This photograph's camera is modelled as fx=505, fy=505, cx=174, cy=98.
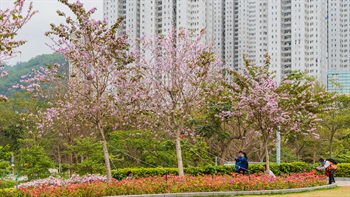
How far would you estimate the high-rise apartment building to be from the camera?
267ft

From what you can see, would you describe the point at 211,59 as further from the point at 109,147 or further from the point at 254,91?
the point at 109,147

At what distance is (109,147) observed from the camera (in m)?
24.4

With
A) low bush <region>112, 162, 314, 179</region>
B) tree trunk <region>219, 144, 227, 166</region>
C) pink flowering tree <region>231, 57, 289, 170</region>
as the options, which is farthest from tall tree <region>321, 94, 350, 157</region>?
pink flowering tree <region>231, 57, 289, 170</region>

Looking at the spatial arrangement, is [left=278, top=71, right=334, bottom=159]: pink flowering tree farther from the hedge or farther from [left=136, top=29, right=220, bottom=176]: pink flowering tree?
[left=136, top=29, right=220, bottom=176]: pink flowering tree

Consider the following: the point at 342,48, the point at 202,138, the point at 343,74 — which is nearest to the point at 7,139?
the point at 202,138

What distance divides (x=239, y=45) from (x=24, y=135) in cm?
6379

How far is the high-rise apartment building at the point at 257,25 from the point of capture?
8150 centimetres

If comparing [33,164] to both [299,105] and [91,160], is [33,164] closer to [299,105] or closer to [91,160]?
[91,160]

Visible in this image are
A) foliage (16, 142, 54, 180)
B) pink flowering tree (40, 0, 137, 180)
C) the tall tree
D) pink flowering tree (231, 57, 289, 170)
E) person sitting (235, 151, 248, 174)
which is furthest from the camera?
the tall tree

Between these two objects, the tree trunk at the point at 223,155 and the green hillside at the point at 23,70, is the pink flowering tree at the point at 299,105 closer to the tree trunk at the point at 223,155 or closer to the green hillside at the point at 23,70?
the tree trunk at the point at 223,155

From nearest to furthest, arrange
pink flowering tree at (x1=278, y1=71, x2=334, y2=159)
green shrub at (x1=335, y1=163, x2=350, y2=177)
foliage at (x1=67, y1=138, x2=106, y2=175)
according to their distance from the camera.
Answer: pink flowering tree at (x1=278, y1=71, x2=334, y2=159) < foliage at (x1=67, y1=138, x2=106, y2=175) < green shrub at (x1=335, y1=163, x2=350, y2=177)

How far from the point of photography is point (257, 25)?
305ft

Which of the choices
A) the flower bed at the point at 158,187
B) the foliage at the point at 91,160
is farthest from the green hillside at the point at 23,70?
the flower bed at the point at 158,187

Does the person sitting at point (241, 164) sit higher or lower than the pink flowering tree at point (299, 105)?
lower
